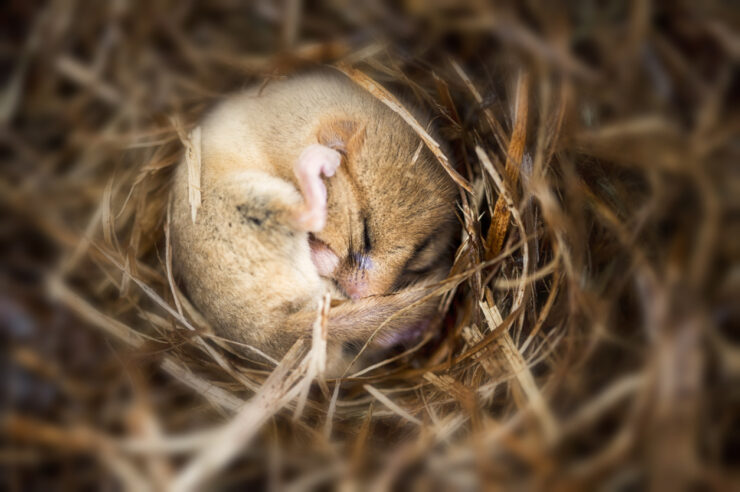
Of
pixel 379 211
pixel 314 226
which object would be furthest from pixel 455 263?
pixel 314 226

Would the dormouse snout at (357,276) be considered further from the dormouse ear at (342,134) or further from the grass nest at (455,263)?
the dormouse ear at (342,134)

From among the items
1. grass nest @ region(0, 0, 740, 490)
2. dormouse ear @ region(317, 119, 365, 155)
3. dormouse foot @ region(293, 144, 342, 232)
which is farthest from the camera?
dormouse ear @ region(317, 119, 365, 155)

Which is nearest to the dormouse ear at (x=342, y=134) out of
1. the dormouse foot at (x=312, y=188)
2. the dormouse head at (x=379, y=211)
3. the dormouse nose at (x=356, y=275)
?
the dormouse head at (x=379, y=211)

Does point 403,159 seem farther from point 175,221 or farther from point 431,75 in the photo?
point 175,221

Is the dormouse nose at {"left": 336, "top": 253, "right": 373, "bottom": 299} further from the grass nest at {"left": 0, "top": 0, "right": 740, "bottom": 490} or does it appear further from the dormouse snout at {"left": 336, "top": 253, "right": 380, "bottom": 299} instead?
the grass nest at {"left": 0, "top": 0, "right": 740, "bottom": 490}

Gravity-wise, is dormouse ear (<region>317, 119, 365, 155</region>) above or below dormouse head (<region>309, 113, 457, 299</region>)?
above

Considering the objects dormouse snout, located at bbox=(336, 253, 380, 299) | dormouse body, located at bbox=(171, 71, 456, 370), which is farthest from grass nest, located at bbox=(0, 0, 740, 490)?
dormouse snout, located at bbox=(336, 253, 380, 299)

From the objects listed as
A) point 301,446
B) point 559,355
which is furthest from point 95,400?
point 559,355
